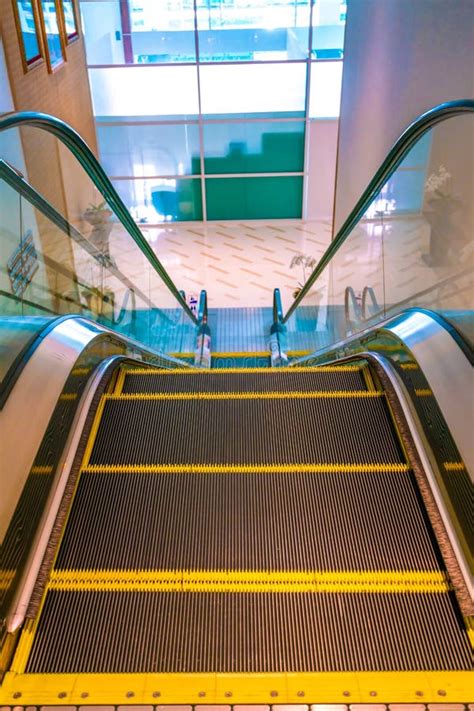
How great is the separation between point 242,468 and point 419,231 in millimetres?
2549

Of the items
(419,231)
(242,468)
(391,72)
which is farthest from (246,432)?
(391,72)

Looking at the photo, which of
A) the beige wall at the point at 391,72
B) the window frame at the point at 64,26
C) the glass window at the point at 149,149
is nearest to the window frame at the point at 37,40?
the window frame at the point at 64,26

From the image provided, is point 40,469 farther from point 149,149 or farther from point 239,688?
point 149,149

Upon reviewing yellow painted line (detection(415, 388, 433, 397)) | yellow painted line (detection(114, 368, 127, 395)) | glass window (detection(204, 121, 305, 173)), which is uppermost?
yellow painted line (detection(415, 388, 433, 397))

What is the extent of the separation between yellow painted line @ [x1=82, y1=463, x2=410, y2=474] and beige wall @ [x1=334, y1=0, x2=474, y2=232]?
3931mm

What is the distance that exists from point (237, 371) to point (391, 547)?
213cm

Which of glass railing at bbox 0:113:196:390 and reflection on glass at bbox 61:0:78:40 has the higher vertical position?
reflection on glass at bbox 61:0:78:40

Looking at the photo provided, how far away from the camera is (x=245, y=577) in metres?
2.03

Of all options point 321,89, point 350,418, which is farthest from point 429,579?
point 321,89

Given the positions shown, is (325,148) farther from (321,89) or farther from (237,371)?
(237,371)

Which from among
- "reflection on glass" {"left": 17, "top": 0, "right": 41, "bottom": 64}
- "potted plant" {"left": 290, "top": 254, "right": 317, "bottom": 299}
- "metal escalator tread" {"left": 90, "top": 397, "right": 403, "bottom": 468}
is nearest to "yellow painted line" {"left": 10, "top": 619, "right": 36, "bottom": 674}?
"metal escalator tread" {"left": 90, "top": 397, "right": 403, "bottom": 468}

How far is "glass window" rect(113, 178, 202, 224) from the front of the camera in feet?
48.7

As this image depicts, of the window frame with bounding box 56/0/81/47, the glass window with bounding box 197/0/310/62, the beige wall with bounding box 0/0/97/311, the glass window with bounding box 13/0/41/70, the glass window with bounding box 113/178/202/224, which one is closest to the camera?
the beige wall with bounding box 0/0/97/311

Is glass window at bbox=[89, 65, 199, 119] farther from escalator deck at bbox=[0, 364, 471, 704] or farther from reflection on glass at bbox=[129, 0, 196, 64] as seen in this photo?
escalator deck at bbox=[0, 364, 471, 704]
